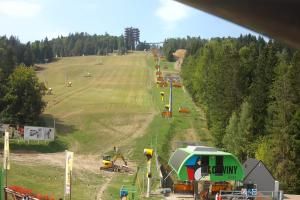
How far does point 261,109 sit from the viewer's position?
161 ft

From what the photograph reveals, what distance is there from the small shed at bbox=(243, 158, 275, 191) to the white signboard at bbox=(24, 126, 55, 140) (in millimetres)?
25534

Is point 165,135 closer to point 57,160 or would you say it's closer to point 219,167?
point 57,160

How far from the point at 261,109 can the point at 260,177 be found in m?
19.5

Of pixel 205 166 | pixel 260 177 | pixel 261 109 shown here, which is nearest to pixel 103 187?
pixel 205 166

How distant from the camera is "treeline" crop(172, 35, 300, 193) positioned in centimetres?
4159

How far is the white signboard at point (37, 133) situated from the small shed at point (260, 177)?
25.5m

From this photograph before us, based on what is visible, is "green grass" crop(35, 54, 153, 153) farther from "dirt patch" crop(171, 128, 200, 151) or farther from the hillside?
"dirt patch" crop(171, 128, 200, 151)

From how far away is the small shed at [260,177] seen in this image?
1169 inches

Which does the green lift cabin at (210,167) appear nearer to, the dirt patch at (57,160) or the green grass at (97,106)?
the dirt patch at (57,160)

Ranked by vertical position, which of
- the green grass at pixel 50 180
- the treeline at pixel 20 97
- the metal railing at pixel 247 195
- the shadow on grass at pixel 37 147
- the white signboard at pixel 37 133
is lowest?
the green grass at pixel 50 180

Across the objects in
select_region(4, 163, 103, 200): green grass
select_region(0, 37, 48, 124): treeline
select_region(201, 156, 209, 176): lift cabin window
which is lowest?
select_region(4, 163, 103, 200): green grass

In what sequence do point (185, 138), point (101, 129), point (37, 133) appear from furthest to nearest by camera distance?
1. point (101, 129)
2. point (185, 138)
3. point (37, 133)

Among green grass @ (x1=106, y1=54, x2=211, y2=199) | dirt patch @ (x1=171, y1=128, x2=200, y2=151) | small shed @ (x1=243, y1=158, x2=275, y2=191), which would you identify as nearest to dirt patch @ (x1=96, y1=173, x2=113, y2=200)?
green grass @ (x1=106, y1=54, x2=211, y2=199)

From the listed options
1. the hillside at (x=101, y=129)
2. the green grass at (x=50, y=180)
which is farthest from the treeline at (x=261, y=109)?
the green grass at (x=50, y=180)
